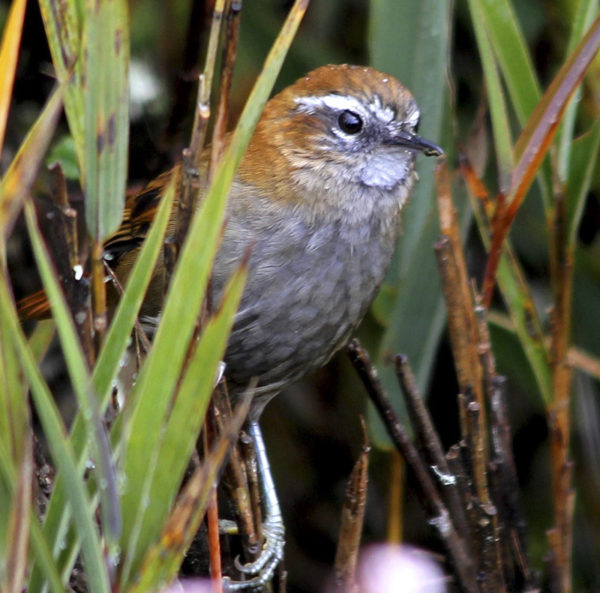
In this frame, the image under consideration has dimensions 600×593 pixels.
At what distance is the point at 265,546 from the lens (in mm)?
2164

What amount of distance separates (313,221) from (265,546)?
76 centimetres

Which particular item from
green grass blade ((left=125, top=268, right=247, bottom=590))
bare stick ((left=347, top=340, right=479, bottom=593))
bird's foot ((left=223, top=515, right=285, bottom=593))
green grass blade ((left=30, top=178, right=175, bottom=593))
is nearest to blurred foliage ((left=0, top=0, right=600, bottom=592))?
bare stick ((left=347, top=340, right=479, bottom=593))

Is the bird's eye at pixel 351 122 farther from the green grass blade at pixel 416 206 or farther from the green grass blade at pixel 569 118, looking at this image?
the green grass blade at pixel 569 118

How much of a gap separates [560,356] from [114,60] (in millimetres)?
1182

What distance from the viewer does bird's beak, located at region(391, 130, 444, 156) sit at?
254 cm

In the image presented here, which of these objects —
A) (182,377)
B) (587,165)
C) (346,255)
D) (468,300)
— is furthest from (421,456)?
(182,377)

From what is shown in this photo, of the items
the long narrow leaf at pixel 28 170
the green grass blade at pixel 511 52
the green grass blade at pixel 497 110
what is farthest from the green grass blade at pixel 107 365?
the green grass blade at pixel 511 52

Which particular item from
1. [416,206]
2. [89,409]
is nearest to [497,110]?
[416,206]

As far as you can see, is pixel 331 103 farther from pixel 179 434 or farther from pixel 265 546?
pixel 179 434

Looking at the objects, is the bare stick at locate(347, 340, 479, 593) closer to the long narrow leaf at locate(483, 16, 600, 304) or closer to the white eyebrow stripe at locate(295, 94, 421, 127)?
the long narrow leaf at locate(483, 16, 600, 304)

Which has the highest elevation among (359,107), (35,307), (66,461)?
(359,107)

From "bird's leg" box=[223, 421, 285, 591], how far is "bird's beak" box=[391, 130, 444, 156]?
0.79 m

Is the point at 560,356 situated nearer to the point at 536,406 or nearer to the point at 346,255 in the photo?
the point at 346,255

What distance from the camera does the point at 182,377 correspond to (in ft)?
4.92
